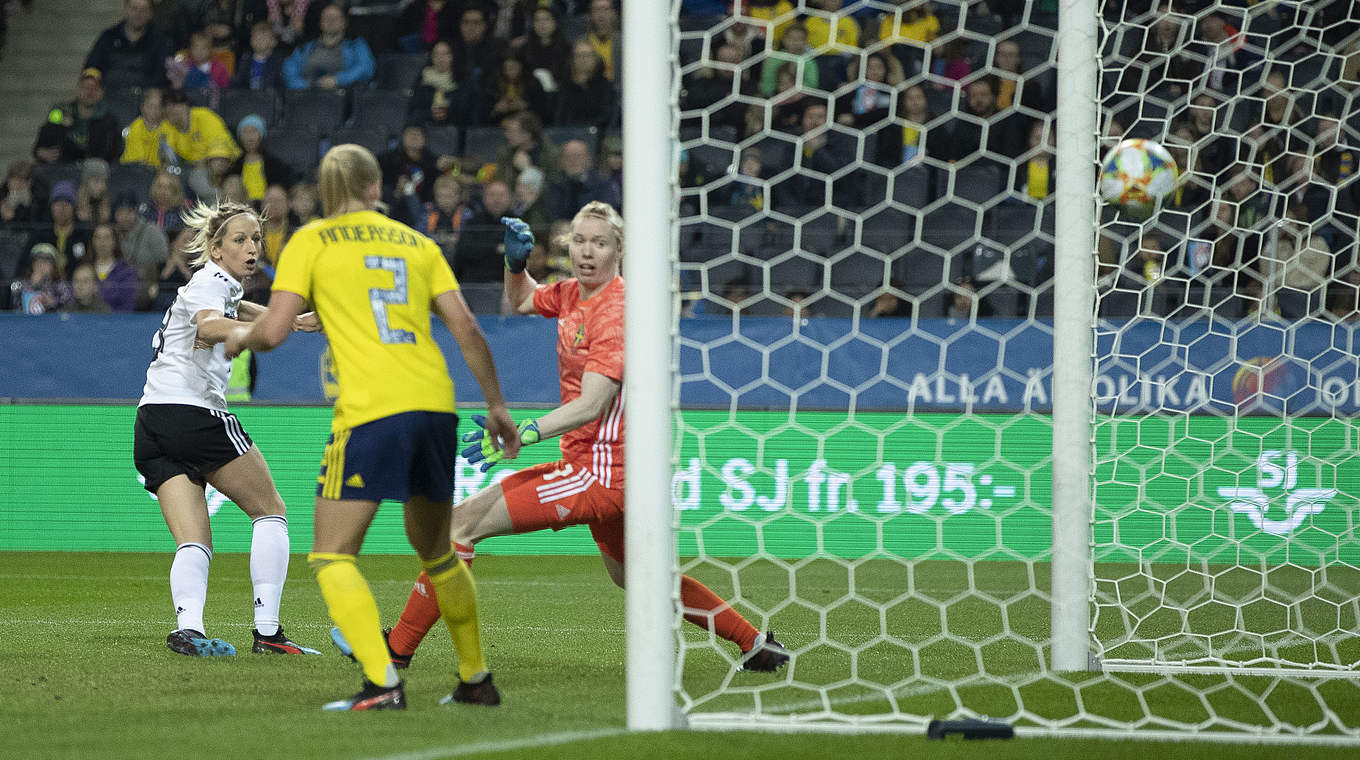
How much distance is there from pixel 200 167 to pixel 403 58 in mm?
2386

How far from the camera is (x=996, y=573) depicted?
897 centimetres

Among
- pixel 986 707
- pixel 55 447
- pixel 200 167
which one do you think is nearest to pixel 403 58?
pixel 200 167

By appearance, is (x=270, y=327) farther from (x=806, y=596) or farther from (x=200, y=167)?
(x=200, y=167)

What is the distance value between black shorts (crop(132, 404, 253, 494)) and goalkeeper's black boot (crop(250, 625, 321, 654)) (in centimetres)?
69

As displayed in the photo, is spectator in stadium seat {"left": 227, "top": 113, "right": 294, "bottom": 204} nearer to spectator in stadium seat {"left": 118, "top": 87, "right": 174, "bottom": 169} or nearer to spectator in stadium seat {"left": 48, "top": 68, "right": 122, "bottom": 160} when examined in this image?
spectator in stadium seat {"left": 118, "top": 87, "right": 174, "bottom": 169}

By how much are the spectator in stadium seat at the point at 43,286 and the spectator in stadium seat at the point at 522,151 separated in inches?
136

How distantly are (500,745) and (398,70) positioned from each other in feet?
36.9

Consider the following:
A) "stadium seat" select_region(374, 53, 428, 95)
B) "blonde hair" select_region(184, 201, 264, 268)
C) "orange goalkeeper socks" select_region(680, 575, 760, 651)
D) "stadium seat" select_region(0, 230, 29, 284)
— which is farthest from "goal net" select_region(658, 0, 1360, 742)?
"stadium seat" select_region(0, 230, 29, 284)

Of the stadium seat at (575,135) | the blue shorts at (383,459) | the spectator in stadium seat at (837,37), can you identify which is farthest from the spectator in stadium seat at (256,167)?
the blue shorts at (383,459)

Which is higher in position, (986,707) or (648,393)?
(648,393)

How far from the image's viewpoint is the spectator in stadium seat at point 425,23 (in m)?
14.2

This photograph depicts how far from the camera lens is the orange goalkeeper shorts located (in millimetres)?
4883

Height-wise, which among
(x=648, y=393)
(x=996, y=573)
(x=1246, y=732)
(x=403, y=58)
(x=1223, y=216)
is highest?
(x=403, y=58)

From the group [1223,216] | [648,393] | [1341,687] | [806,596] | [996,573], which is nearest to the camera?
[648,393]
